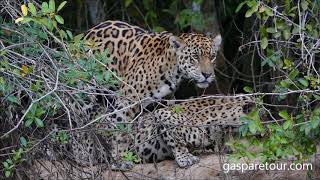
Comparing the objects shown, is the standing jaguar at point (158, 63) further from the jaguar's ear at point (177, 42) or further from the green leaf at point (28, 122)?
the green leaf at point (28, 122)

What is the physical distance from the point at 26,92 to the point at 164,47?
3.50 meters

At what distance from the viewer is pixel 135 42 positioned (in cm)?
1079

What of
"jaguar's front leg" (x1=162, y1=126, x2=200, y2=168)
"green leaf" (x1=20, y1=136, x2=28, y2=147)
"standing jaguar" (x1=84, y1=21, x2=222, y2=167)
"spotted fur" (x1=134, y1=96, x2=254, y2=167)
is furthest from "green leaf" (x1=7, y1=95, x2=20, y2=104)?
"standing jaguar" (x1=84, y1=21, x2=222, y2=167)

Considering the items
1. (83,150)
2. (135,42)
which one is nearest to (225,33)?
(135,42)

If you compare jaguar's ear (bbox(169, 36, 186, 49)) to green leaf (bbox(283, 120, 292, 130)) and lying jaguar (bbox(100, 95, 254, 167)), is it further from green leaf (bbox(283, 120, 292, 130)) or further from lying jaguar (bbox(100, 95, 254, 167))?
green leaf (bbox(283, 120, 292, 130))

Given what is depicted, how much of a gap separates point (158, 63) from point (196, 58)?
1.33ft

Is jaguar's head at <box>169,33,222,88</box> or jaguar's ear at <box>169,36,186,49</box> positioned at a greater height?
jaguar's ear at <box>169,36,186,49</box>

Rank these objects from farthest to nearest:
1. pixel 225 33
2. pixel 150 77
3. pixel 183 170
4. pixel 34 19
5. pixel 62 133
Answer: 1. pixel 225 33
2. pixel 150 77
3. pixel 183 170
4. pixel 62 133
5. pixel 34 19

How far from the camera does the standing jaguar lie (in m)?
10.3

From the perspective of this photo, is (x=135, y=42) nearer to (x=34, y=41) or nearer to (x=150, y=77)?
(x=150, y=77)

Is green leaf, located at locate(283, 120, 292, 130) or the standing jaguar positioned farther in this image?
the standing jaguar

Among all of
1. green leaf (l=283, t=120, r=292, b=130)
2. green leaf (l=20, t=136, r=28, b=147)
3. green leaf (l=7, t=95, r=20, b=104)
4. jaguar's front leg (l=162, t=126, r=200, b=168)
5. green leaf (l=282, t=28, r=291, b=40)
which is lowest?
jaguar's front leg (l=162, t=126, r=200, b=168)

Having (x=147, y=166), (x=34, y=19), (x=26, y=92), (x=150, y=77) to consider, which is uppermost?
(x=34, y=19)

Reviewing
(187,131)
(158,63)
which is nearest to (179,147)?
(187,131)
